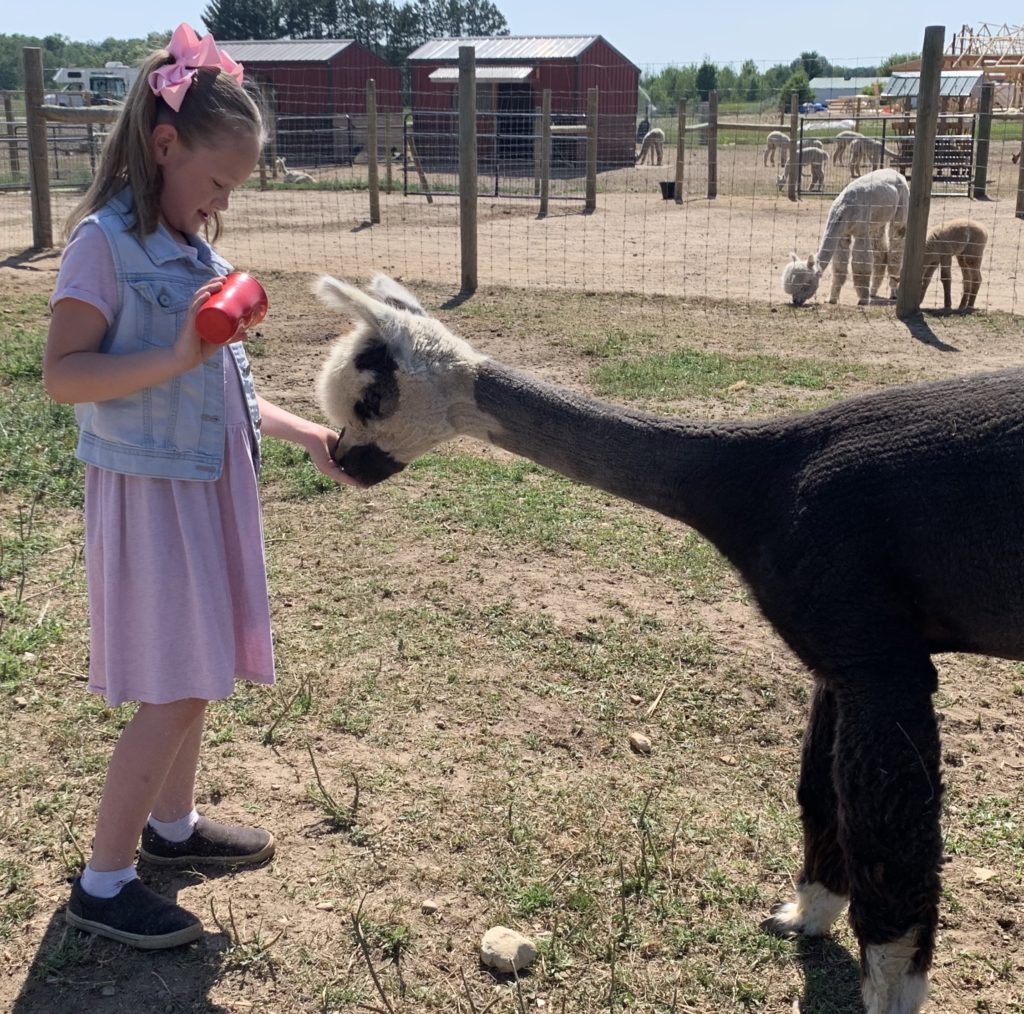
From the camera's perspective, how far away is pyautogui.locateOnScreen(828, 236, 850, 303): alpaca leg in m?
11.8

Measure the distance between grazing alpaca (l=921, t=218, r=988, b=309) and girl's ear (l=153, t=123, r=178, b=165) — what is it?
9.43m

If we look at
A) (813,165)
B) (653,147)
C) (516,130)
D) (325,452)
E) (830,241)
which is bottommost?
(325,452)

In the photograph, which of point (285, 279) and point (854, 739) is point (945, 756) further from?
point (285, 279)

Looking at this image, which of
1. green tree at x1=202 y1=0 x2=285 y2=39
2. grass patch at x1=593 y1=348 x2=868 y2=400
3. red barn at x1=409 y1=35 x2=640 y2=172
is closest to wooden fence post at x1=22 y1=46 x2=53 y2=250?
grass patch at x1=593 y1=348 x2=868 y2=400

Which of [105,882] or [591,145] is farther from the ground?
[591,145]

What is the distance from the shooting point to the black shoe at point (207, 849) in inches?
116

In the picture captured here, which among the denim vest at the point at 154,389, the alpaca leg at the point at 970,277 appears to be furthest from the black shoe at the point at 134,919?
the alpaca leg at the point at 970,277

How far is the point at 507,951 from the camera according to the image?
8.52ft

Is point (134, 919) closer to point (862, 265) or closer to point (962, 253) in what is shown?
point (962, 253)

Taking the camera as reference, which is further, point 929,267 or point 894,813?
point 929,267

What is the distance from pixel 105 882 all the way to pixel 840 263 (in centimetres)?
1092

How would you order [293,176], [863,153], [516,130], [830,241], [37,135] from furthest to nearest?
[516,130] → [293,176] → [863,153] → [37,135] → [830,241]

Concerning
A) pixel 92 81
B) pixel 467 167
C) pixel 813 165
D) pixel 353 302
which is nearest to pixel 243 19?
pixel 92 81

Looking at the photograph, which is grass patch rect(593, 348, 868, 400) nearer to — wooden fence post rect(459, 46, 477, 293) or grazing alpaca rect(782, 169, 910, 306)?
wooden fence post rect(459, 46, 477, 293)
